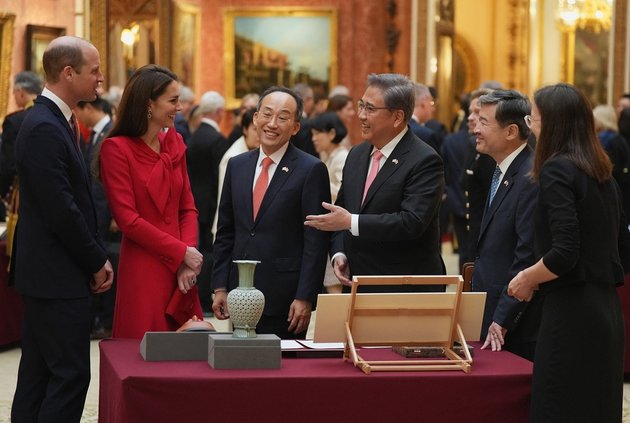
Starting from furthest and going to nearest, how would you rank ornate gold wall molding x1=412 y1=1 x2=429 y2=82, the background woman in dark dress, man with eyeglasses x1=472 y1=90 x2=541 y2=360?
1. ornate gold wall molding x1=412 y1=1 x2=429 y2=82
2. man with eyeglasses x1=472 y1=90 x2=541 y2=360
3. the background woman in dark dress

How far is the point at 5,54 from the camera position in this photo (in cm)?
1271

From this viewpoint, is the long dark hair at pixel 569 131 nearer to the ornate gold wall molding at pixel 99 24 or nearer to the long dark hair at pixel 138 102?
the long dark hair at pixel 138 102

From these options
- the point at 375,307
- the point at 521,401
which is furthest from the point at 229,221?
the point at 521,401

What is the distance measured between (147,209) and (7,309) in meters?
4.19

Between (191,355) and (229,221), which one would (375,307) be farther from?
(229,221)

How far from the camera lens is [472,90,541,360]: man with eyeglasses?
5062 mm

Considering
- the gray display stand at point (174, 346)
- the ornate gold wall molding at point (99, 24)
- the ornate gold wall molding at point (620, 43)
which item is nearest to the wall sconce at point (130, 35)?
the ornate gold wall molding at point (99, 24)

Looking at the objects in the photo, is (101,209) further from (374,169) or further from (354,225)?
(354,225)

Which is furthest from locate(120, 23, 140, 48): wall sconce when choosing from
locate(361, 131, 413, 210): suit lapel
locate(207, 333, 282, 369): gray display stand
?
locate(207, 333, 282, 369): gray display stand

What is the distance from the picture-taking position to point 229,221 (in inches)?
227

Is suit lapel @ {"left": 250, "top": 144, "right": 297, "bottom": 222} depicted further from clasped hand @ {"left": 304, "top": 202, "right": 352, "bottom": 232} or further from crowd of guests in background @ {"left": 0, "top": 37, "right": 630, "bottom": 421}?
clasped hand @ {"left": 304, "top": 202, "right": 352, "bottom": 232}

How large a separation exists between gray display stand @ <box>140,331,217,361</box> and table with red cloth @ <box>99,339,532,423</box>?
4cm

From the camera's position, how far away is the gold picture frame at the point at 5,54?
41.5ft

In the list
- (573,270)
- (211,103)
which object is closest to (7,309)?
(211,103)
